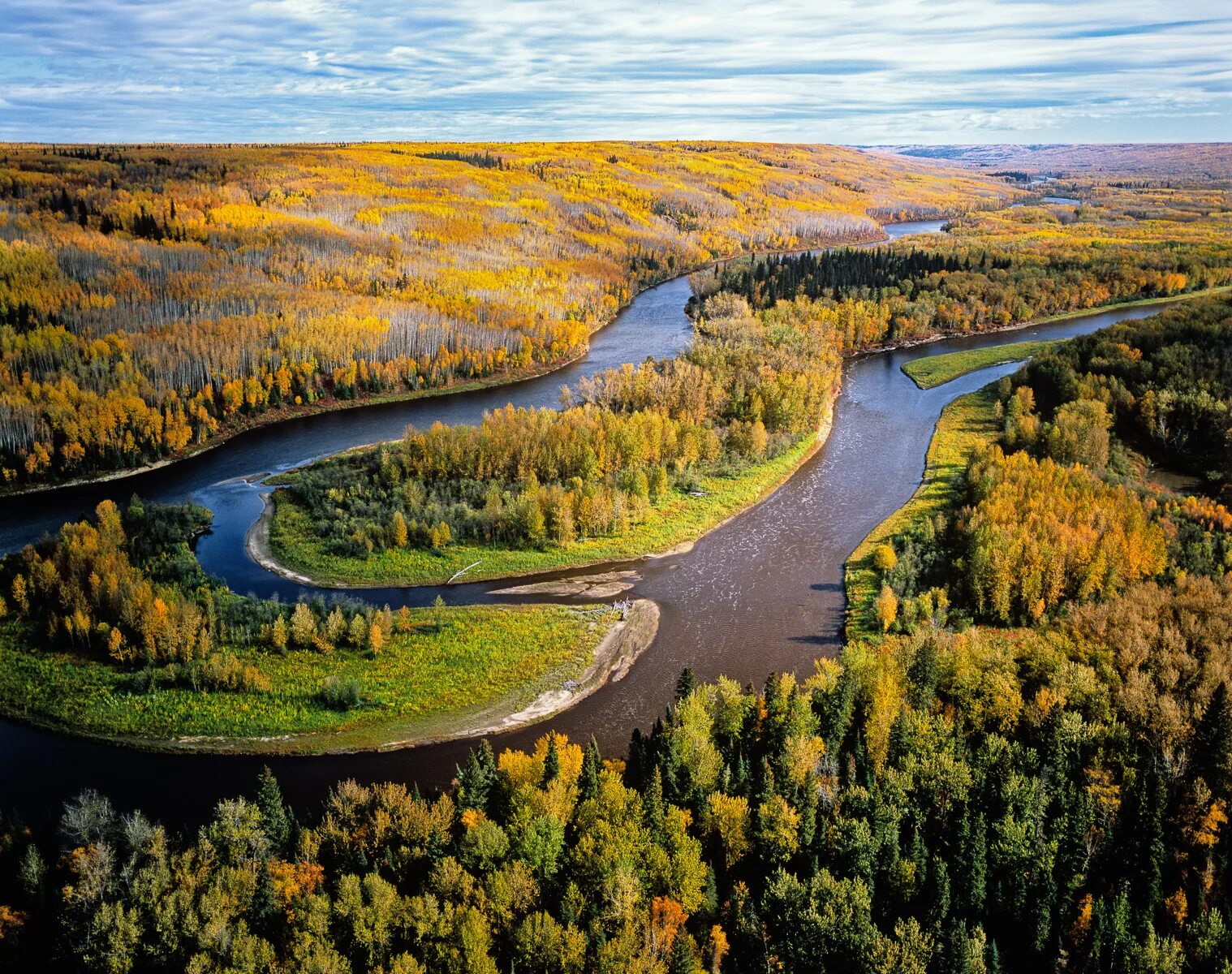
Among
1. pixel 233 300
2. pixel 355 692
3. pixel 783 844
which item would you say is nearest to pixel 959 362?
pixel 355 692

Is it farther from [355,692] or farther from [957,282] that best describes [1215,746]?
[957,282]

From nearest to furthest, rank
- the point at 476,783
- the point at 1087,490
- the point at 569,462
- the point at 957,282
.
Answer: the point at 476,783 → the point at 1087,490 → the point at 569,462 → the point at 957,282

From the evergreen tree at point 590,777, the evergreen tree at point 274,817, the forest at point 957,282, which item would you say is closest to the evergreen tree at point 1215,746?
the evergreen tree at point 590,777

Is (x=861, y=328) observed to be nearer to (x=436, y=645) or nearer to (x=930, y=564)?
(x=930, y=564)

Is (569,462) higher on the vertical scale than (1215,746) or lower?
higher

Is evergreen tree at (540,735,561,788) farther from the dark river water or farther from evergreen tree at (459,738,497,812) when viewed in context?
the dark river water

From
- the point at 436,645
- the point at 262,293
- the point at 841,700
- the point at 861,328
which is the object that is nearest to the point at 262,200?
the point at 262,293

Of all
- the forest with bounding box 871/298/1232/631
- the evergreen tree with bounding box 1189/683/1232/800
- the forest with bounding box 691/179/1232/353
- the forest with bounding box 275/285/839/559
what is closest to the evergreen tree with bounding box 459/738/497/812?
the forest with bounding box 871/298/1232/631
